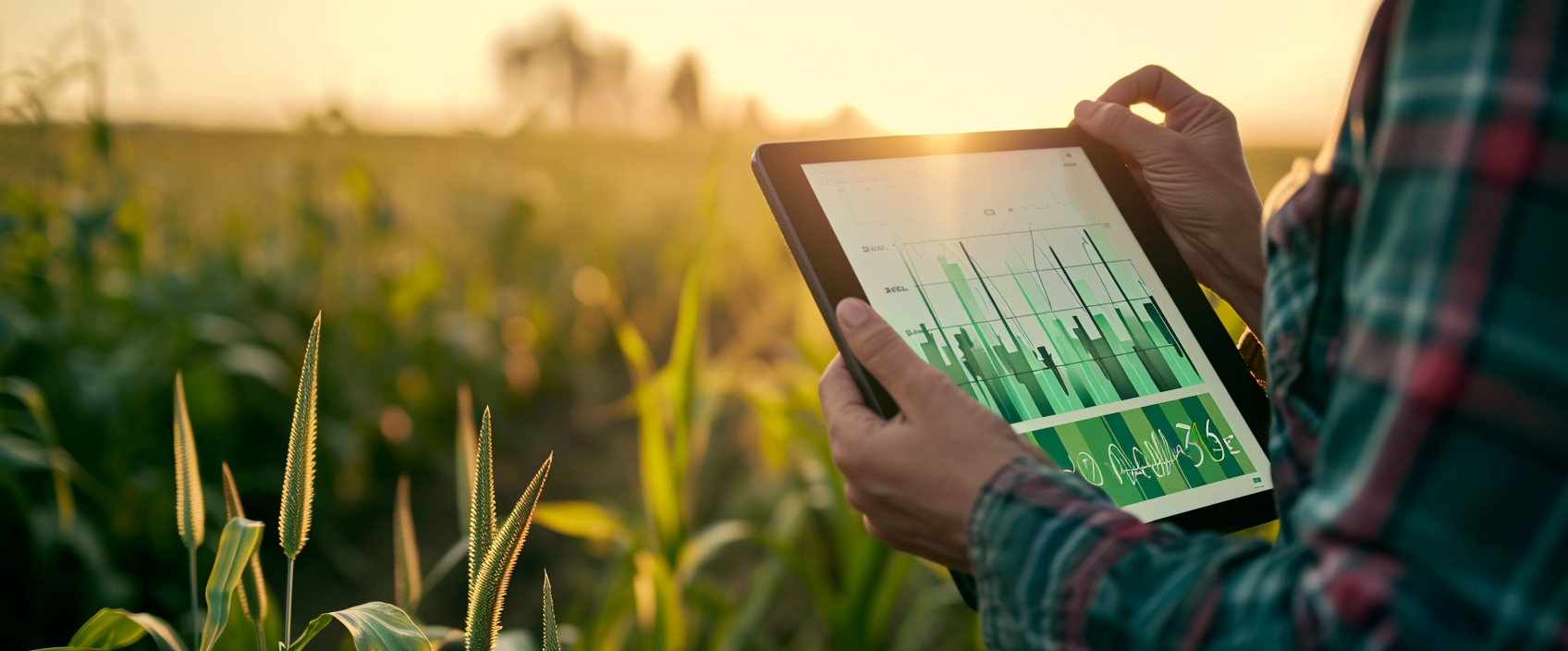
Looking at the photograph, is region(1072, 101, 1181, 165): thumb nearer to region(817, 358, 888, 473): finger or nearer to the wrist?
the wrist

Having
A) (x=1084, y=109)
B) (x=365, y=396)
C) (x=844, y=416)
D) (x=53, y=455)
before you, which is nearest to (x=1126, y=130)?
(x=1084, y=109)

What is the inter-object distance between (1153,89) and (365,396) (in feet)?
5.29

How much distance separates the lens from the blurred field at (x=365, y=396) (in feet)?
4.00

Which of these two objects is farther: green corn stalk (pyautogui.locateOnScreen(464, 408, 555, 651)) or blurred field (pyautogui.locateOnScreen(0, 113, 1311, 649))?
blurred field (pyautogui.locateOnScreen(0, 113, 1311, 649))

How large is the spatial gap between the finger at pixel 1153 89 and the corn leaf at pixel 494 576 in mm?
582

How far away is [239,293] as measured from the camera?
5.88 feet

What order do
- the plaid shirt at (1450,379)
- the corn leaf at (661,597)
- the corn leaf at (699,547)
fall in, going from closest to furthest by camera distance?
the plaid shirt at (1450,379) → the corn leaf at (661,597) → the corn leaf at (699,547)

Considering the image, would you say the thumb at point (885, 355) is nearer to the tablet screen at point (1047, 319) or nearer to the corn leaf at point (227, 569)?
the tablet screen at point (1047, 319)

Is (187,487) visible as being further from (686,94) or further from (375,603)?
(686,94)

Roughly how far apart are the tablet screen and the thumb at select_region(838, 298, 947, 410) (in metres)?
0.07

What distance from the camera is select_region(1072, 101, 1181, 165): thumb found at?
690 millimetres

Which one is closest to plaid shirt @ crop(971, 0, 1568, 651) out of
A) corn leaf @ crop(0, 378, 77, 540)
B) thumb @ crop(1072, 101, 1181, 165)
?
thumb @ crop(1072, 101, 1181, 165)

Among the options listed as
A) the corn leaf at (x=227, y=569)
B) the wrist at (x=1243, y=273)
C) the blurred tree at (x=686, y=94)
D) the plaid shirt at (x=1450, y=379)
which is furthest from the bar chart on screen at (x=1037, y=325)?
the blurred tree at (x=686, y=94)

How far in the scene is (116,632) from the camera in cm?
48
